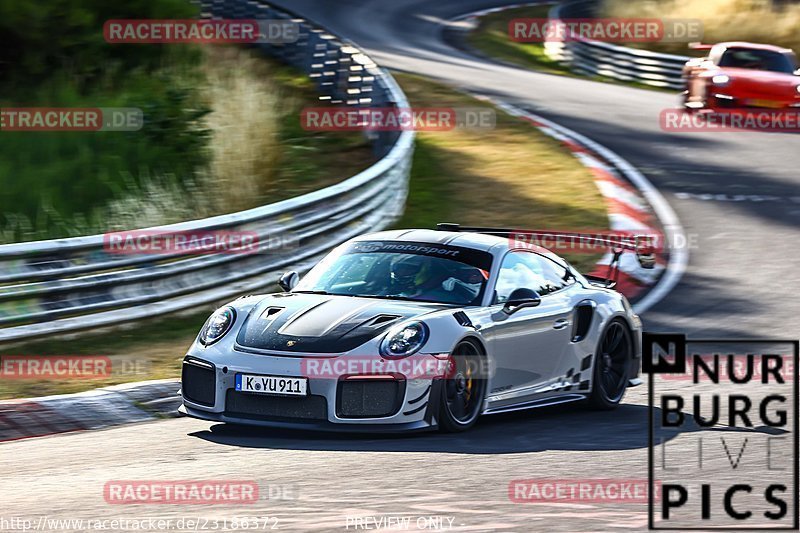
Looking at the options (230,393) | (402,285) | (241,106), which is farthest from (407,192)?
(230,393)

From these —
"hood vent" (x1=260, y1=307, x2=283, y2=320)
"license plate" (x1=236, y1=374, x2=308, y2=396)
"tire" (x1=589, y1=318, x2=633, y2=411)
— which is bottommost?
"tire" (x1=589, y1=318, x2=633, y2=411)

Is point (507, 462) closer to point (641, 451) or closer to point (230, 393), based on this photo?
point (641, 451)

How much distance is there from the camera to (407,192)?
55.6ft

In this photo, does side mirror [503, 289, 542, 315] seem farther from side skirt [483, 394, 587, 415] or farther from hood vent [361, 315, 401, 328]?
hood vent [361, 315, 401, 328]

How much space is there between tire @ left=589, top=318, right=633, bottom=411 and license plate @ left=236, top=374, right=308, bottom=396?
2527 millimetres

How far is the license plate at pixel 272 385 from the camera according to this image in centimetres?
753

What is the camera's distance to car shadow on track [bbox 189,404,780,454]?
24.5 ft

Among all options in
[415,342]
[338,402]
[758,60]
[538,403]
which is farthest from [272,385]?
[758,60]

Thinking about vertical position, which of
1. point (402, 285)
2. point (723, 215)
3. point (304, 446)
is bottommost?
point (723, 215)

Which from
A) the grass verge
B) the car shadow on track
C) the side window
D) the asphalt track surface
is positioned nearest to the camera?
the asphalt track surface

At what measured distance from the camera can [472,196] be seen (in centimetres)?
1777

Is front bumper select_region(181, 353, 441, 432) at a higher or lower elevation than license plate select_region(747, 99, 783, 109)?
higher

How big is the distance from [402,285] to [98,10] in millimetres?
13625

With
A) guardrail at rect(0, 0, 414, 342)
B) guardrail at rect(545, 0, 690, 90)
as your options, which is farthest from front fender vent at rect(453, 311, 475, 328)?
guardrail at rect(545, 0, 690, 90)
